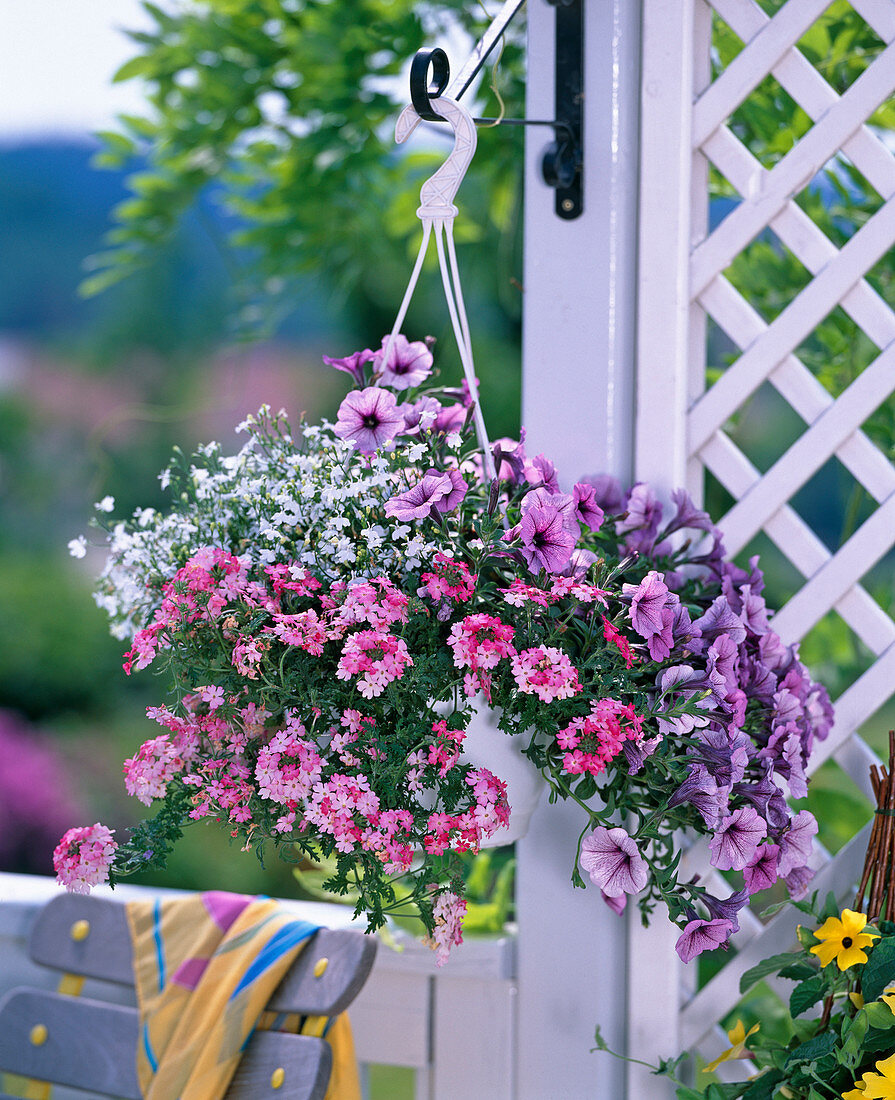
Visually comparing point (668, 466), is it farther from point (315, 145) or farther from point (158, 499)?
Result: point (158, 499)

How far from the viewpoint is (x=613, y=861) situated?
77cm

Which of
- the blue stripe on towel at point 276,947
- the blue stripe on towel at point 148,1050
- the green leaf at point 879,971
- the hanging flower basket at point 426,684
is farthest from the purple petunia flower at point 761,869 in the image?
the blue stripe on towel at point 148,1050

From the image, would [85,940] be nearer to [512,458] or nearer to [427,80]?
[512,458]

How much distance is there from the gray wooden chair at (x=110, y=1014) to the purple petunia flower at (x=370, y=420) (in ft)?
1.86

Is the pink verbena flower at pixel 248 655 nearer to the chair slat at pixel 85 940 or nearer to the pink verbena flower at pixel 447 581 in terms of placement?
the pink verbena flower at pixel 447 581

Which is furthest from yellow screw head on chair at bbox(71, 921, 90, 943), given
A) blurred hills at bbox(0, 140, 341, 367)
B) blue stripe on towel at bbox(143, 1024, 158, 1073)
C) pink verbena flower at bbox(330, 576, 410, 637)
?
blurred hills at bbox(0, 140, 341, 367)

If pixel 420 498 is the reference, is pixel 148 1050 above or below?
below

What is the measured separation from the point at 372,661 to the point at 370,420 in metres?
0.20

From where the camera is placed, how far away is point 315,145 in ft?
4.96

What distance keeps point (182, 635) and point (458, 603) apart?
0.69ft

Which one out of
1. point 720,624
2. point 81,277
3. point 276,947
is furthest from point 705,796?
point 81,277

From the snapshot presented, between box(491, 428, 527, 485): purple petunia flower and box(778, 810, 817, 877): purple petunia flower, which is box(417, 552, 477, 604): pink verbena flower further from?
box(778, 810, 817, 877): purple petunia flower

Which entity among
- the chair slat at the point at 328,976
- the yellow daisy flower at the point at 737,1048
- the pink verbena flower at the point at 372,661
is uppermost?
the pink verbena flower at the point at 372,661

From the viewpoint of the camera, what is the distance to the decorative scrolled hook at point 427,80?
769 millimetres
